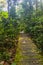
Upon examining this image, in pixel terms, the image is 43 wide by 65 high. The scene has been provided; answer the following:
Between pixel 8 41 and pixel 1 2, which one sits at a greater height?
pixel 8 41

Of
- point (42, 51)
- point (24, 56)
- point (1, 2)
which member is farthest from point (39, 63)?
point (1, 2)

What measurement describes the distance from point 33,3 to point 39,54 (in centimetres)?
1978

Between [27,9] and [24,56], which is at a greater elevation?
[24,56]

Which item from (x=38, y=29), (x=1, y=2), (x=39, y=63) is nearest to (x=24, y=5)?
(x=1, y=2)

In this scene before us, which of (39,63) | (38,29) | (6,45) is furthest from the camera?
(38,29)

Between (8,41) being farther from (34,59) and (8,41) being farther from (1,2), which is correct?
(1,2)

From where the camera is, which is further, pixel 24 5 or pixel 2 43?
pixel 24 5

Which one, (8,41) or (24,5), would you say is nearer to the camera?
(8,41)

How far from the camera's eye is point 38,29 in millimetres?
8969

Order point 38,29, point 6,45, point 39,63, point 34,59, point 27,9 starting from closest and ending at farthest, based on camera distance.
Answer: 1. point 39,63
2. point 34,59
3. point 6,45
4. point 38,29
5. point 27,9

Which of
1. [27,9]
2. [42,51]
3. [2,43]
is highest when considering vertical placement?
[2,43]

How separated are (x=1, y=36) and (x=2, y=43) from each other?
29 cm

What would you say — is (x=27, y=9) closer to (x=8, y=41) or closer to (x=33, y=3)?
(x=33, y=3)

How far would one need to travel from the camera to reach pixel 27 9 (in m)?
23.3
